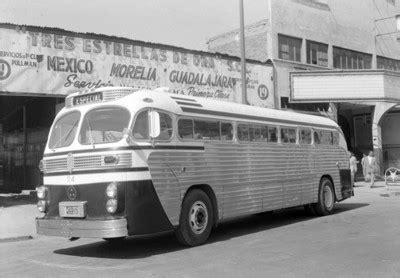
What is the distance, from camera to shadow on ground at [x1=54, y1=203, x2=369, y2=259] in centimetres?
895

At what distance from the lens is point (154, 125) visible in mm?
8641

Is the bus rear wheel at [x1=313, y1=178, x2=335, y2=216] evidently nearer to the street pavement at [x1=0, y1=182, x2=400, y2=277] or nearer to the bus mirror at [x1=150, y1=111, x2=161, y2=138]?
the street pavement at [x1=0, y1=182, x2=400, y2=277]

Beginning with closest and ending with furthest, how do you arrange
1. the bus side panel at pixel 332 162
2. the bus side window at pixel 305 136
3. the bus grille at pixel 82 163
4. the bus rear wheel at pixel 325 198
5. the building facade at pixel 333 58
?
the bus grille at pixel 82 163, the bus side window at pixel 305 136, the bus rear wheel at pixel 325 198, the bus side panel at pixel 332 162, the building facade at pixel 333 58

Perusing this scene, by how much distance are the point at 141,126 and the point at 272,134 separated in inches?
168

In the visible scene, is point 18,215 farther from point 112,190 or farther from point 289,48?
point 289,48

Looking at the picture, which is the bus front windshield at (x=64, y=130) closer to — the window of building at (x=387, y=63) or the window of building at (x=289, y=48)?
the window of building at (x=289, y=48)

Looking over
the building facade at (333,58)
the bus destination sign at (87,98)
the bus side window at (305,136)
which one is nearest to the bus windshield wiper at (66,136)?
the bus destination sign at (87,98)

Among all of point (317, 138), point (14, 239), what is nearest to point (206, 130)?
point (14, 239)

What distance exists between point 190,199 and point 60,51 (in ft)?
30.9

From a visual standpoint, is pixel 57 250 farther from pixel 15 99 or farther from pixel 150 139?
pixel 15 99

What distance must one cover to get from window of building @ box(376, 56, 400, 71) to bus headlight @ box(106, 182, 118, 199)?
2723 centimetres

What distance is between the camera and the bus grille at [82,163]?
26.8ft

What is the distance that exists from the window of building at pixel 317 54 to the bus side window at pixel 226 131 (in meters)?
18.2

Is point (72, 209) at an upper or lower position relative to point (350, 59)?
lower
